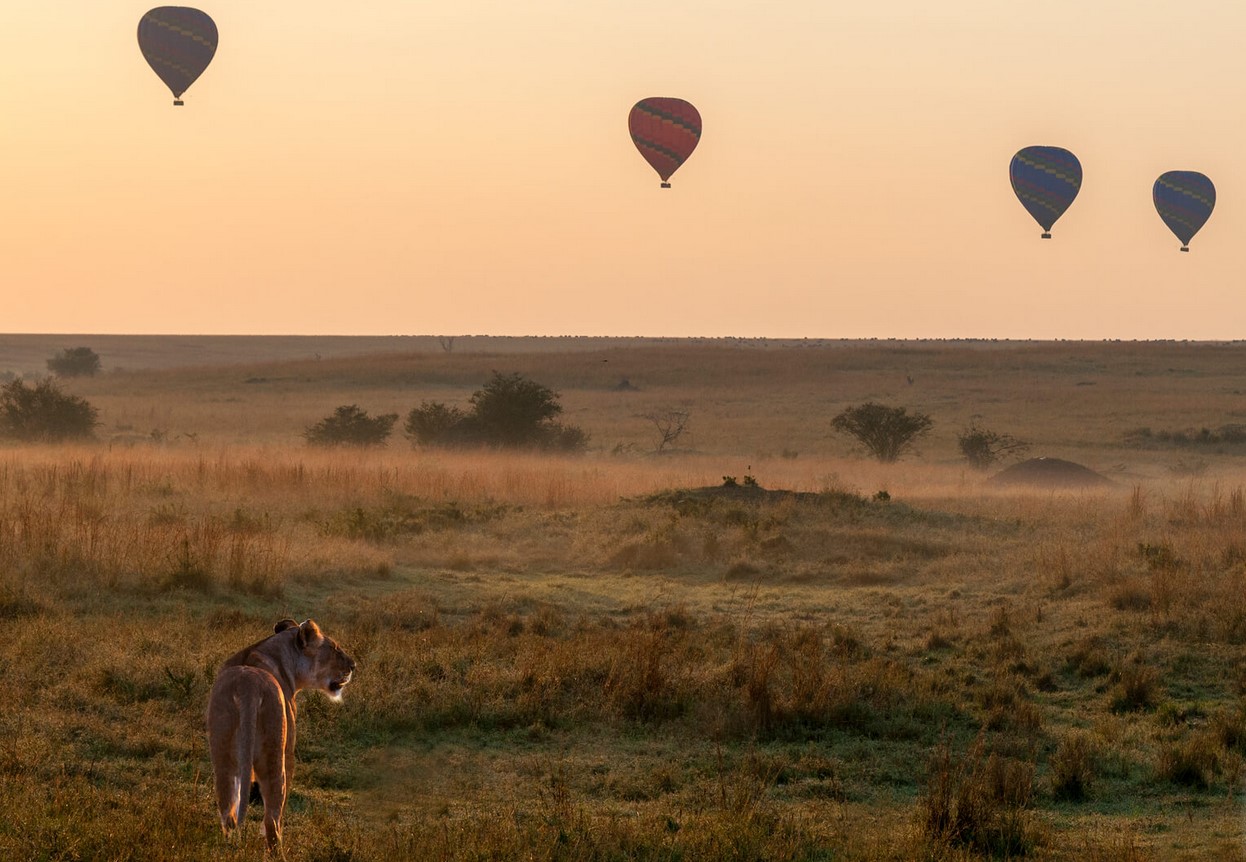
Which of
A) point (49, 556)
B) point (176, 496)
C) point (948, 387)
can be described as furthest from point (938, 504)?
point (948, 387)

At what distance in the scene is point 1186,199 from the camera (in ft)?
189

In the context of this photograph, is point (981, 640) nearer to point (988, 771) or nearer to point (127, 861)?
point (988, 771)

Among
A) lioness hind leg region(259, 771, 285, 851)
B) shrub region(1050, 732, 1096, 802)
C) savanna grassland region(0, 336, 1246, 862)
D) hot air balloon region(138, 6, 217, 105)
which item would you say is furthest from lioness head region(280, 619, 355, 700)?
hot air balloon region(138, 6, 217, 105)

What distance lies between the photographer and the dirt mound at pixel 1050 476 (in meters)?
38.7

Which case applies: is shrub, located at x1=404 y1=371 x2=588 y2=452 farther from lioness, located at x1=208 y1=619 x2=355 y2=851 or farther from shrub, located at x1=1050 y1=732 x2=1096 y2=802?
lioness, located at x1=208 y1=619 x2=355 y2=851

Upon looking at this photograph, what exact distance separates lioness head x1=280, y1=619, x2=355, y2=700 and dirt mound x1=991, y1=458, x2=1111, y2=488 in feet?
108

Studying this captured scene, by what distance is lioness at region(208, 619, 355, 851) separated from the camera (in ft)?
22.3

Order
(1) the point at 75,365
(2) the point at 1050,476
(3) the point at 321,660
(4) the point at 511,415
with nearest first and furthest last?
(3) the point at 321,660 < (2) the point at 1050,476 < (4) the point at 511,415 < (1) the point at 75,365

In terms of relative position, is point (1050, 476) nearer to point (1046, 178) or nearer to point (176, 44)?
point (1046, 178)

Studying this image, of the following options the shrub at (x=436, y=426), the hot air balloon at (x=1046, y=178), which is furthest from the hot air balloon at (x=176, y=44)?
the hot air balloon at (x=1046, y=178)

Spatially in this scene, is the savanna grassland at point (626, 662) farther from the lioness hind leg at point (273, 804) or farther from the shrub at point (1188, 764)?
the lioness hind leg at point (273, 804)

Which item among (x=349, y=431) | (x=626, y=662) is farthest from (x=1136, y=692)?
(x=349, y=431)

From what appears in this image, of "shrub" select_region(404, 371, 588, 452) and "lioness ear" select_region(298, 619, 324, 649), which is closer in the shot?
"lioness ear" select_region(298, 619, 324, 649)

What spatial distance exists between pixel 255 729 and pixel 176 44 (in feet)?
127
